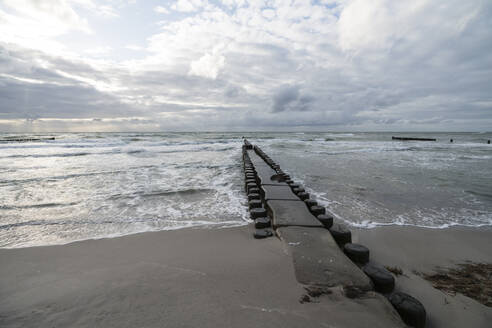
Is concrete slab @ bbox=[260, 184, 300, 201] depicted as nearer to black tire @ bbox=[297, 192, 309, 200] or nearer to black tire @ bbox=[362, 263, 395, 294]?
black tire @ bbox=[297, 192, 309, 200]

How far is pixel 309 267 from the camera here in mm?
2373

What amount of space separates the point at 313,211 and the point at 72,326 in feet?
11.0

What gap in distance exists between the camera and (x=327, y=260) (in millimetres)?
2465

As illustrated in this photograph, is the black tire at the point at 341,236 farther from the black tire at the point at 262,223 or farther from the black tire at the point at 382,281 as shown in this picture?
the black tire at the point at 262,223

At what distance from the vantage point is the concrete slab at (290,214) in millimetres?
3451

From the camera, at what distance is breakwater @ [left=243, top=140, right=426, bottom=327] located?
193 centimetres

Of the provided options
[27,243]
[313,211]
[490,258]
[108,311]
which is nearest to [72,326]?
[108,311]

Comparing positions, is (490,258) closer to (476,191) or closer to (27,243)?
(476,191)

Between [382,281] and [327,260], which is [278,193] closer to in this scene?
[327,260]

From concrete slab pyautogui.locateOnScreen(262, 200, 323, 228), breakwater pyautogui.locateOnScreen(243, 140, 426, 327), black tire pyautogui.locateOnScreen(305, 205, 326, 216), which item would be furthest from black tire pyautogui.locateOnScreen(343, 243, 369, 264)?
black tire pyautogui.locateOnScreen(305, 205, 326, 216)

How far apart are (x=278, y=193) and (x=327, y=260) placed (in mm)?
2646

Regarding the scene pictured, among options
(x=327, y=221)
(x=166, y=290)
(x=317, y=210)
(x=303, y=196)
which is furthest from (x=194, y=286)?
(x=303, y=196)

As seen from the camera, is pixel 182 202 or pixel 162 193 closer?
pixel 182 202

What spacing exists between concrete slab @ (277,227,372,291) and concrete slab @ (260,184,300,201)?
1.54 meters
